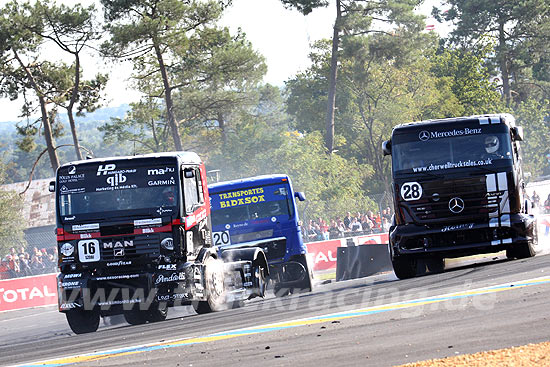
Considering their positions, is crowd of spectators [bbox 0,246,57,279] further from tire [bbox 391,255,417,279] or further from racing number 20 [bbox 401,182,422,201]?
racing number 20 [bbox 401,182,422,201]

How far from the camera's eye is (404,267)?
14766 mm

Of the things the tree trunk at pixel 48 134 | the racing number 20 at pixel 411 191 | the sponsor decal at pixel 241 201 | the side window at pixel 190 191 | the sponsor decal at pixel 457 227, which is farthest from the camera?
the tree trunk at pixel 48 134

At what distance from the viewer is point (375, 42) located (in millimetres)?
55062

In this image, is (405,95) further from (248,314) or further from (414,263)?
(248,314)

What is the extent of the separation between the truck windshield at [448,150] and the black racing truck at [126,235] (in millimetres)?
3714

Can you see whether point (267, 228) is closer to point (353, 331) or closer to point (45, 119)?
point (353, 331)

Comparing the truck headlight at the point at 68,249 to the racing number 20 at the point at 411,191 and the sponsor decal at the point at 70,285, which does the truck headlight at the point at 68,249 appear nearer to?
the sponsor decal at the point at 70,285

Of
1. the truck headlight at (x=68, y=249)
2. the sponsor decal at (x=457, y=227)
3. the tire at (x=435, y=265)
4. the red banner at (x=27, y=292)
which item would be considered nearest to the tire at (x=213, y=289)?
the truck headlight at (x=68, y=249)

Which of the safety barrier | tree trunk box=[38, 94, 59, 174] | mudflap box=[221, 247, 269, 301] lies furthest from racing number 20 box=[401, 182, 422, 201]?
tree trunk box=[38, 94, 59, 174]

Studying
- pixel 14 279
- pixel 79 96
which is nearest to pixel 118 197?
pixel 14 279

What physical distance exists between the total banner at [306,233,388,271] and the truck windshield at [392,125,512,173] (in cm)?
1722

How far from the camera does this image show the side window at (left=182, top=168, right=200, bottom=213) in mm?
13053

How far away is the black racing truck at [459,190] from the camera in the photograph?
1364cm

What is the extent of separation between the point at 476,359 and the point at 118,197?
303 inches
